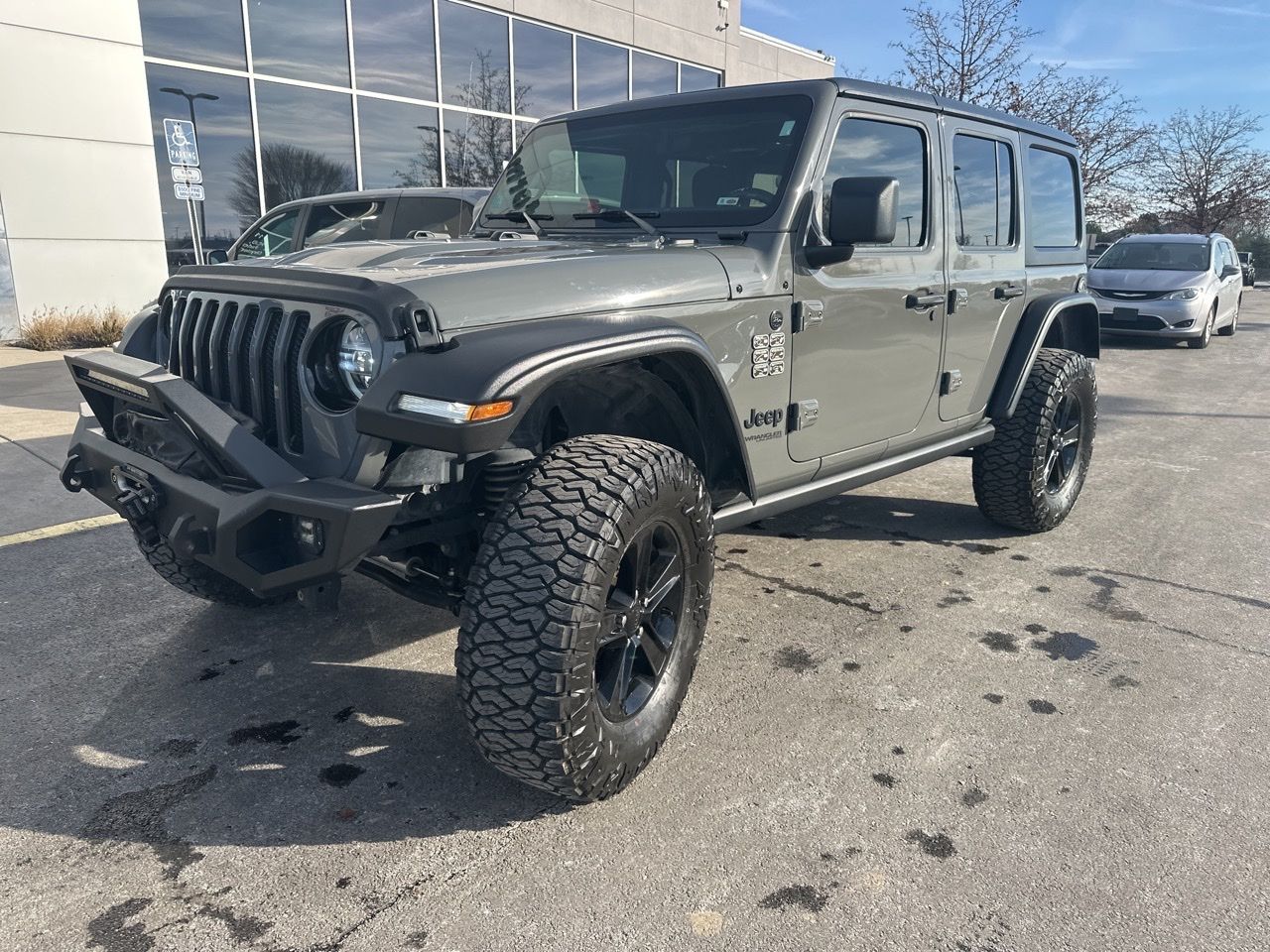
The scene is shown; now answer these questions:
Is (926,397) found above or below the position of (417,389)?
below

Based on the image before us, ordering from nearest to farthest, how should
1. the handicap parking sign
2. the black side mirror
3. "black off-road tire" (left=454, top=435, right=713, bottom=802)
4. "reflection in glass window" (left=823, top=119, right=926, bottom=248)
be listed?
"black off-road tire" (left=454, top=435, right=713, bottom=802) < the black side mirror < "reflection in glass window" (left=823, top=119, right=926, bottom=248) < the handicap parking sign

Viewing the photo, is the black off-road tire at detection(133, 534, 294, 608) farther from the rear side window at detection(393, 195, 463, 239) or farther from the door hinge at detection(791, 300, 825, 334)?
the rear side window at detection(393, 195, 463, 239)

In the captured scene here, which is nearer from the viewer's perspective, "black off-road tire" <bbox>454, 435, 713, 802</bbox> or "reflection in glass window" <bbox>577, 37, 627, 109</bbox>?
"black off-road tire" <bbox>454, 435, 713, 802</bbox>

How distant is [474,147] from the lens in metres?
15.5

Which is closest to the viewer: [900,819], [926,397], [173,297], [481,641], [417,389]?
[417,389]

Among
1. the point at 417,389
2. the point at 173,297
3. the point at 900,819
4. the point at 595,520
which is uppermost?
the point at 173,297

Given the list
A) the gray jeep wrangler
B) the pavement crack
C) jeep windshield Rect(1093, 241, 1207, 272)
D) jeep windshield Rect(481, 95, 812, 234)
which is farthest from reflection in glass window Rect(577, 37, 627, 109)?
the pavement crack

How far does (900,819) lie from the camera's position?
2377 mm

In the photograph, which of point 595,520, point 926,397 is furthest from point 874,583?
point 595,520

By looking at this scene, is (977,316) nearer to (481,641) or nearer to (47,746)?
(481,641)

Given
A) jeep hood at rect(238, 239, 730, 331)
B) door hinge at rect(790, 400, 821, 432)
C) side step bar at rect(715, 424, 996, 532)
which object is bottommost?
side step bar at rect(715, 424, 996, 532)

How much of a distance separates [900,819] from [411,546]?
150 cm

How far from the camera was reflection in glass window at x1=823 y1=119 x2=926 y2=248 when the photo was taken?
329cm

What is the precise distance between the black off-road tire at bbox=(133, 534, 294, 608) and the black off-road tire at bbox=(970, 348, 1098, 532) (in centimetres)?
324
